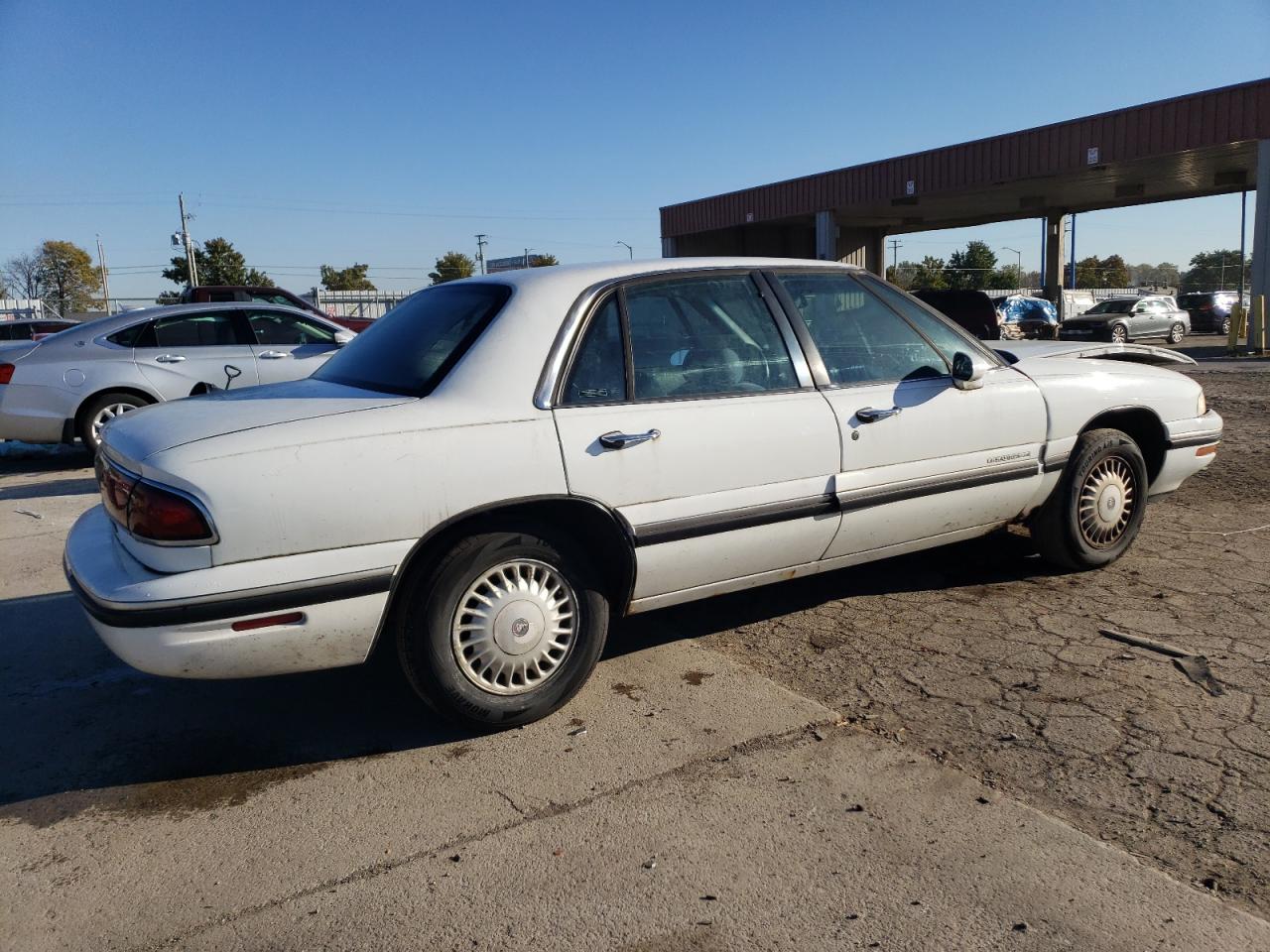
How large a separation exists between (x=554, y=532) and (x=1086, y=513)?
284cm

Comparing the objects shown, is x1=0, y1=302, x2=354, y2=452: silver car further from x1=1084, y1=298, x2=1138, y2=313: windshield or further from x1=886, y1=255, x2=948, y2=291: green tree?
x1=886, y1=255, x2=948, y2=291: green tree

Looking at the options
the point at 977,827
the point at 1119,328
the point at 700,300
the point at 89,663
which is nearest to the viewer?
the point at 977,827

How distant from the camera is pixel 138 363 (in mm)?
9125

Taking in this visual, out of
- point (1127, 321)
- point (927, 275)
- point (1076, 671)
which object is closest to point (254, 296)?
point (1076, 671)

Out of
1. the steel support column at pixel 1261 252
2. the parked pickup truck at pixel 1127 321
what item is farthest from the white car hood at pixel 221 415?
the parked pickup truck at pixel 1127 321

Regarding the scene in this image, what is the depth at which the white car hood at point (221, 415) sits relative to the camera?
3057 mm

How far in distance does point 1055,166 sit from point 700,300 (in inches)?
926

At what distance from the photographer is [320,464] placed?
2957mm

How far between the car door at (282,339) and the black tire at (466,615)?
6.47 meters

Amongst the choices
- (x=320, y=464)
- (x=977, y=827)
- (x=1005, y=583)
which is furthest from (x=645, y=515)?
(x=1005, y=583)

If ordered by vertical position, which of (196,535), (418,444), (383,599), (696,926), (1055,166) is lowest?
(696,926)

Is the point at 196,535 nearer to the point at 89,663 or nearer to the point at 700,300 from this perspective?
the point at 89,663

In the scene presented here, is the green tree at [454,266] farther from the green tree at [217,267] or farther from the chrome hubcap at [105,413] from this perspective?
the chrome hubcap at [105,413]

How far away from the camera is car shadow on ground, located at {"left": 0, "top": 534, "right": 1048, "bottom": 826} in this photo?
10.3 ft
